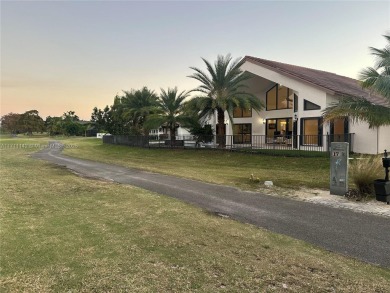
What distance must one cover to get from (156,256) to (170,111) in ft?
85.3

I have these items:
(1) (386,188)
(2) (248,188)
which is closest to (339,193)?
(1) (386,188)

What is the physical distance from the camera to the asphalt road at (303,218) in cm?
512

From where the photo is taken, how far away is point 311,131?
2219 centimetres

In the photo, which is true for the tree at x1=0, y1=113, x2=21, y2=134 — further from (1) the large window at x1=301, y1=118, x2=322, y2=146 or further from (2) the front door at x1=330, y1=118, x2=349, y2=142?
(2) the front door at x1=330, y1=118, x2=349, y2=142

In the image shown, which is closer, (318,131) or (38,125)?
(318,131)

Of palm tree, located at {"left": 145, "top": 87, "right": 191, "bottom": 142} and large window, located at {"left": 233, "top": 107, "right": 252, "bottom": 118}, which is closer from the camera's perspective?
palm tree, located at {"left": 145, "top": 87, "right": 191, "bottom": 142}

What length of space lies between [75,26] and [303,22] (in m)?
18.7

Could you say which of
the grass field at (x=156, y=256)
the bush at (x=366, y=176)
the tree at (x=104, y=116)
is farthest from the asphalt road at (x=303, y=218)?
the tree at (x=104, y=116)

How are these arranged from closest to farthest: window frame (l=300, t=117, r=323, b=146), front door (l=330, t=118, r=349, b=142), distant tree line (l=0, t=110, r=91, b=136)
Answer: front door (l=330, t=118, r=349, b=142) < window frame (l=300, t=117, r=323, b=146) < distant tree line (l=0, t=110, r=91, b=136)

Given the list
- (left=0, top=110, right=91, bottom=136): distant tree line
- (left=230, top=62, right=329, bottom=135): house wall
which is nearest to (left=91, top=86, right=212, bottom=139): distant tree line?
(left=230, top=62, right=329, bottom=135): house wall

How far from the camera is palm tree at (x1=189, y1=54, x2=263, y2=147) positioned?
2389 cm

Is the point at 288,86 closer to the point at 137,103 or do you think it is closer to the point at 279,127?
the point at 279,127

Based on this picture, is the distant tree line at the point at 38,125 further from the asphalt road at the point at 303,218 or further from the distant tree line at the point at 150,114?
the asphalt road at the point at 303,218

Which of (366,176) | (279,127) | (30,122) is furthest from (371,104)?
(30,122)
